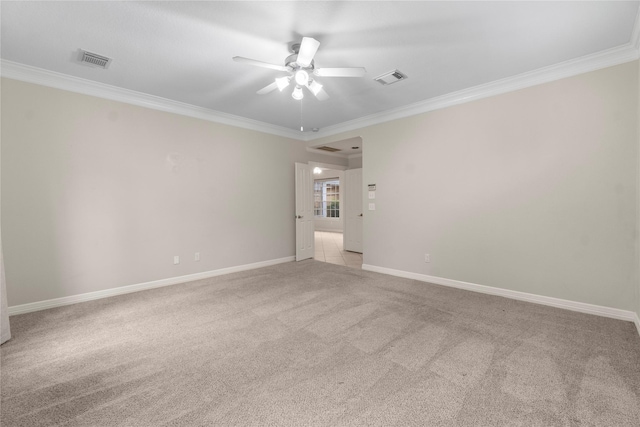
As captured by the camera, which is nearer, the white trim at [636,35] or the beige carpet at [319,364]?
the beige carpet at [319,364]

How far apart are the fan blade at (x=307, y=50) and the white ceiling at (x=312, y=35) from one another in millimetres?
246

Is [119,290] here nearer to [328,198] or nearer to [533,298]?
[533,298]

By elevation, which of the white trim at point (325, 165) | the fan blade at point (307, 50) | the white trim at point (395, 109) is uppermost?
the white trim at point (395, 109)

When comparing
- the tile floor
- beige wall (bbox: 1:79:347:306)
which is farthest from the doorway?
beige wall (bbox: 1:79:347:306)

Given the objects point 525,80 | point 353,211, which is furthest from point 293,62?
point 353,211

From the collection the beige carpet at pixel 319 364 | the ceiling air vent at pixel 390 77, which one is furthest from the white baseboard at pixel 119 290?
the ceiling air vent at pixel 390 77

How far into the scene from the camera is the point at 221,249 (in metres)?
4.78

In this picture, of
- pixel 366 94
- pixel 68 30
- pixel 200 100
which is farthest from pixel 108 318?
pixel 366 94

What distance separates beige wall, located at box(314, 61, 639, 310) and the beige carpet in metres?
0.50

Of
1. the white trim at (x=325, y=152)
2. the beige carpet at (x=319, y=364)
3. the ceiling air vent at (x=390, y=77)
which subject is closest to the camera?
the beige carpet at (x=319, y=364)

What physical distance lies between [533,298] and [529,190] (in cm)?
132

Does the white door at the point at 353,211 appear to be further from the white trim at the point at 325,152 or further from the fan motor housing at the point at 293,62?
the fan motor housing at the point at 293,62

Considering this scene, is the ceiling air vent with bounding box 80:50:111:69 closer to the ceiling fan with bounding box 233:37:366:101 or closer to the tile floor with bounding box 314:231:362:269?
the ceiling fan with bounding box 233:37:366:101

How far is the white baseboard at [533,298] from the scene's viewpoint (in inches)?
112
